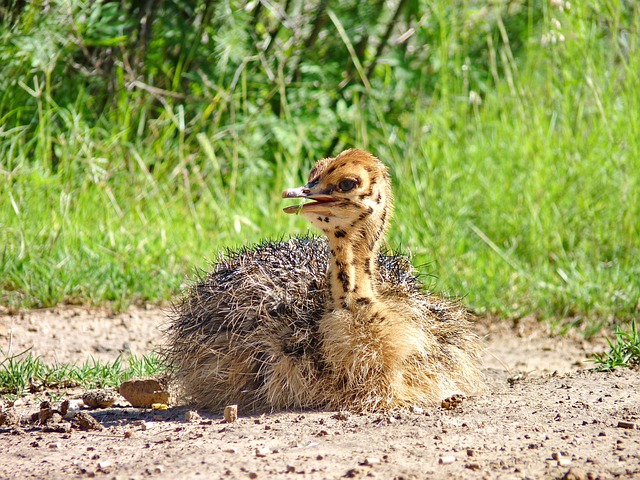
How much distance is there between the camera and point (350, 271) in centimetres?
387

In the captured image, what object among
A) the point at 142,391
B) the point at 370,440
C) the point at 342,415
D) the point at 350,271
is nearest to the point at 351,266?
the point at 350,271

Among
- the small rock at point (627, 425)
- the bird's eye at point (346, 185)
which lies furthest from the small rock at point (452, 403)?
the bird's eye at point (346, 185)

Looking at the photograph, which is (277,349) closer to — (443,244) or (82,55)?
(443,244)

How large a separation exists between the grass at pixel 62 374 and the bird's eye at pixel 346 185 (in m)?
1.47

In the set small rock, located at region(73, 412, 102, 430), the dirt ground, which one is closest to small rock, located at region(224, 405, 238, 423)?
the dirt ground

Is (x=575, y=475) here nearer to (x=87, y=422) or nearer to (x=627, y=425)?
(x=627, y=425)

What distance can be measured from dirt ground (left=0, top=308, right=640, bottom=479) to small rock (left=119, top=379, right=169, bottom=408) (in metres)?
0.06

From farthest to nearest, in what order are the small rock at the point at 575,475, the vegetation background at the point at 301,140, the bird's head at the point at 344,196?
the vegetation background at the point at 301,140, the bird's head at the point at 344,196, the small rock at the point at 575,475

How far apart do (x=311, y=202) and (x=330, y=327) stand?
0.55 m

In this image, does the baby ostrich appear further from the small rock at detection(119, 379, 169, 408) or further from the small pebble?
the small pebble

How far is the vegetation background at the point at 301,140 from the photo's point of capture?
636cm

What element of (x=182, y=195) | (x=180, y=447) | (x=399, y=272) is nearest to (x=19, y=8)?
(x=182, y=195)

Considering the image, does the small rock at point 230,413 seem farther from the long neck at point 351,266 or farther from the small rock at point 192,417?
the long neck at point 351,266

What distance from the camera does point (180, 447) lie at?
3.44 metres
